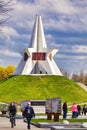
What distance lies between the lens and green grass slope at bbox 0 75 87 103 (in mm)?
82688

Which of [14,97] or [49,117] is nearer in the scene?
[49,117]

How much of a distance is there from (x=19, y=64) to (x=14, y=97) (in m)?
20.0

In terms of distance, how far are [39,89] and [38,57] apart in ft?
41.1

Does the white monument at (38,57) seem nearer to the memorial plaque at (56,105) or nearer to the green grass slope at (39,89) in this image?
the green grass slope at (39,89)

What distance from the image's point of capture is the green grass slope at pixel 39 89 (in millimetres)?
82688

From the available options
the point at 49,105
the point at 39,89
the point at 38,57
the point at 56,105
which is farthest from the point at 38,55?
the point at 56,105

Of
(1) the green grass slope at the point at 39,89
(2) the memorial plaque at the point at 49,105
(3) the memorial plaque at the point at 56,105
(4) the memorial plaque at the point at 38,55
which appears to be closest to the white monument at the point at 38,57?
(4) the memorial plaque at the point at 38,55

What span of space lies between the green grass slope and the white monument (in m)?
2.85

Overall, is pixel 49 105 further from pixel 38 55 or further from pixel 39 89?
pixel 38 55

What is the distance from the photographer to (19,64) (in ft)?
331

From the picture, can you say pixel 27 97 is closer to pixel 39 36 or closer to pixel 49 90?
pixel 49 90

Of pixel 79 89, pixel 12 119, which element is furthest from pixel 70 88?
pixel 12 119

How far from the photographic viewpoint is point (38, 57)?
97875mm

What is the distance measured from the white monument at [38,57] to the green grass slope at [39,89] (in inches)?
112
